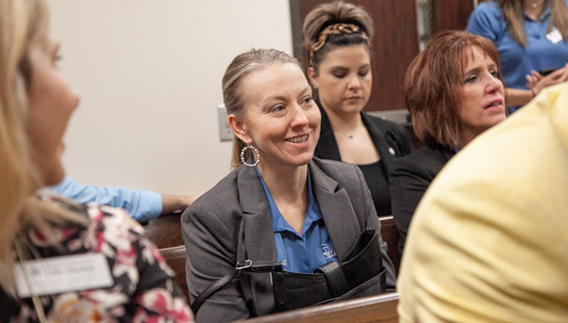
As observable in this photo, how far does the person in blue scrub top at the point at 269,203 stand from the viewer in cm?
150

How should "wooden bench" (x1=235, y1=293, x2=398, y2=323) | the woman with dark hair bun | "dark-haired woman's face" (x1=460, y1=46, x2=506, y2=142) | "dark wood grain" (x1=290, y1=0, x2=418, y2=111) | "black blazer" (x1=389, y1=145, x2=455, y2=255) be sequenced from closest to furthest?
"wooden bench" (x1=235, y1=293, x2=398, y2=323), "black blazer" (x1=389, y1=145, x2=455, y2=255), "dark-haired woman's face" (x1=460, y1=46, x2=506, y2=142), the woman with dark hair bun, "dark wood grain" (x1=290, y1=0, x2=418, y2=111)

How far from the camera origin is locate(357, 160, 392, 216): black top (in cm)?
241

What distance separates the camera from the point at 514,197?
53 centimetres

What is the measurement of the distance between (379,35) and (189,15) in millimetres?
1200

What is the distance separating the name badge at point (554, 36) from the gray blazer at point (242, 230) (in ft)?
5.47

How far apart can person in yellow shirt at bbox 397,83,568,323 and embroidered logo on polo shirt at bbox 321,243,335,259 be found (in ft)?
3.47

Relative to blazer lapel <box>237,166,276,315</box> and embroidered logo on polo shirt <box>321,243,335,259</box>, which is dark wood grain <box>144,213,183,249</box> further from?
embroidered logo on polo shirt <box>321,243,335,259</box>

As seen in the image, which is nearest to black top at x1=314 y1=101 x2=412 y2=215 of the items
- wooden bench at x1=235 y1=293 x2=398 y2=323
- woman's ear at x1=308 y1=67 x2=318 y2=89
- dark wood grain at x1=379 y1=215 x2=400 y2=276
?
woman's ear at x1=308 y1=67 x2=318 y2=89

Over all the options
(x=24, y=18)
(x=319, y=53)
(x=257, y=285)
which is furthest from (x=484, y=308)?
(x=319, y=53)

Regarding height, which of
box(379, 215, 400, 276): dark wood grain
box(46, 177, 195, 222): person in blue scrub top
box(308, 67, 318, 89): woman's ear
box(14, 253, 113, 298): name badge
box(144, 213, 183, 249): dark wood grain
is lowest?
box(144, 213, 183, 249): dark wood grain

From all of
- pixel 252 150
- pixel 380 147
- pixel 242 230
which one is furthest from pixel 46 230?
pixel 380 147

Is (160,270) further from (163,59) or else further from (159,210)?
(163,59)

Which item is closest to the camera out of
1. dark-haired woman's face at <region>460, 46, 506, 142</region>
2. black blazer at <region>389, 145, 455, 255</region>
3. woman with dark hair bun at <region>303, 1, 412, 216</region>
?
black blazer at <region>389, 145, 455, 255</region>

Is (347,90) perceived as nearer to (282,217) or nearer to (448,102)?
(448,102)
